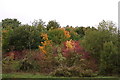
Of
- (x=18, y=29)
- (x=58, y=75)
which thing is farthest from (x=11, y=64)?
(x=18, y=29)

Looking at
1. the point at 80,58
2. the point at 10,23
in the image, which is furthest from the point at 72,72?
the point at 10,23

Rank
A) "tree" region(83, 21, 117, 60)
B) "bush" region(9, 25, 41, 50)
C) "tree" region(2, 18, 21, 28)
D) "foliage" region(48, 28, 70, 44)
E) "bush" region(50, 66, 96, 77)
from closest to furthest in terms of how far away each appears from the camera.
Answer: "bush" region(50, 66, 96, 77) → "tree" region(83, 21, 117, 60) → "bush" region(9, 25, 41, 50) → "foliage" region(48, 28, 70, 44) → "tree" region(2, 18, 21, 28)

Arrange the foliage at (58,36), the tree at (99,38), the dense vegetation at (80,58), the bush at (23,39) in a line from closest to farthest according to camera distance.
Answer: the dense vegetation at (80,58)
the tree at (99,38)
the bush at (23,39)
the foliage at (58,36)

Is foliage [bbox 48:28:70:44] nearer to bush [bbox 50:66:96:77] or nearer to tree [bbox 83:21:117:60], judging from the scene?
tree [bbox 83:21:117:60]

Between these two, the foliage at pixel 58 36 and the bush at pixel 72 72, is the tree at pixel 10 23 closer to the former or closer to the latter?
the foliage at pixel 58 36

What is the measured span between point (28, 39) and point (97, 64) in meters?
6.65

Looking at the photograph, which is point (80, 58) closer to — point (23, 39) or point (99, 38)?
point (99, 38)

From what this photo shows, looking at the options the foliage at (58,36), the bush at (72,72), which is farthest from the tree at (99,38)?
the foliage at (58,36)

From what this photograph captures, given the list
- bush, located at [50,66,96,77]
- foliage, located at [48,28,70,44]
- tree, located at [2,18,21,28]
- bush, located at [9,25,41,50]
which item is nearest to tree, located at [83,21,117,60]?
bush, located at [50,66,96,77]

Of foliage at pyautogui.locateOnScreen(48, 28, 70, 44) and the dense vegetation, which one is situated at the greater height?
foliage at pyautogui.locateOnScreen(48, 28, 70, 44)

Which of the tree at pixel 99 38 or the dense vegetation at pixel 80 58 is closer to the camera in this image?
the dense vegetation at pixel 80 58

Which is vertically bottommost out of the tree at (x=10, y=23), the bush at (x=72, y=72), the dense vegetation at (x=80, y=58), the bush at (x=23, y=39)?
the bush at (x=72, y=72)

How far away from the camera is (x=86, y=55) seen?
13562mm

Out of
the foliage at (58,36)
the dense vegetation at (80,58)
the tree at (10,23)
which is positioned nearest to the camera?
the dense vegetation at (80,58)
